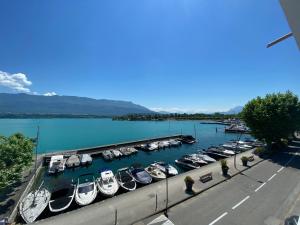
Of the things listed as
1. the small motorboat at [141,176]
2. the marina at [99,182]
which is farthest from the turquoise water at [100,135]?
the small motorboat at [141,176]

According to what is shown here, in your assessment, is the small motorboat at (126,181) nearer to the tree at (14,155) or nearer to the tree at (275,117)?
the tree at (14,155)

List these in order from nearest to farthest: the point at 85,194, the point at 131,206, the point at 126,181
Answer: the point at 131,206 → the point at 85,194 → the point at 126,181

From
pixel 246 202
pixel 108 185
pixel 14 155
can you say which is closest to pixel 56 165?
pixel 14 155

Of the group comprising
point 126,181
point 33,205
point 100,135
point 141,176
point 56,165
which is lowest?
point 33,205

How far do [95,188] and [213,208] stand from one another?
48.8ft

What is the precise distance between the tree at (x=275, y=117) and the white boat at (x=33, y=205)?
134ft

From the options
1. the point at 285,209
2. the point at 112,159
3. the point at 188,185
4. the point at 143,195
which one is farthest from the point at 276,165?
the point at 112,159

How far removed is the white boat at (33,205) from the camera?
1894cm

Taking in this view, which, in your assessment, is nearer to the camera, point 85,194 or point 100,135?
point 85,194

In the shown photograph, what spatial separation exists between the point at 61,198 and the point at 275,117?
40811 mm

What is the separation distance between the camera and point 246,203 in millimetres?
19125

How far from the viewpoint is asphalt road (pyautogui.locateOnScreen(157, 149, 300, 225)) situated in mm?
16641

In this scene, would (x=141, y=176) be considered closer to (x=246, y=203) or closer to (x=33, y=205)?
(x=33, y=205)

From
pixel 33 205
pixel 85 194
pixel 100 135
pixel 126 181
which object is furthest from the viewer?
pixel 100 135
